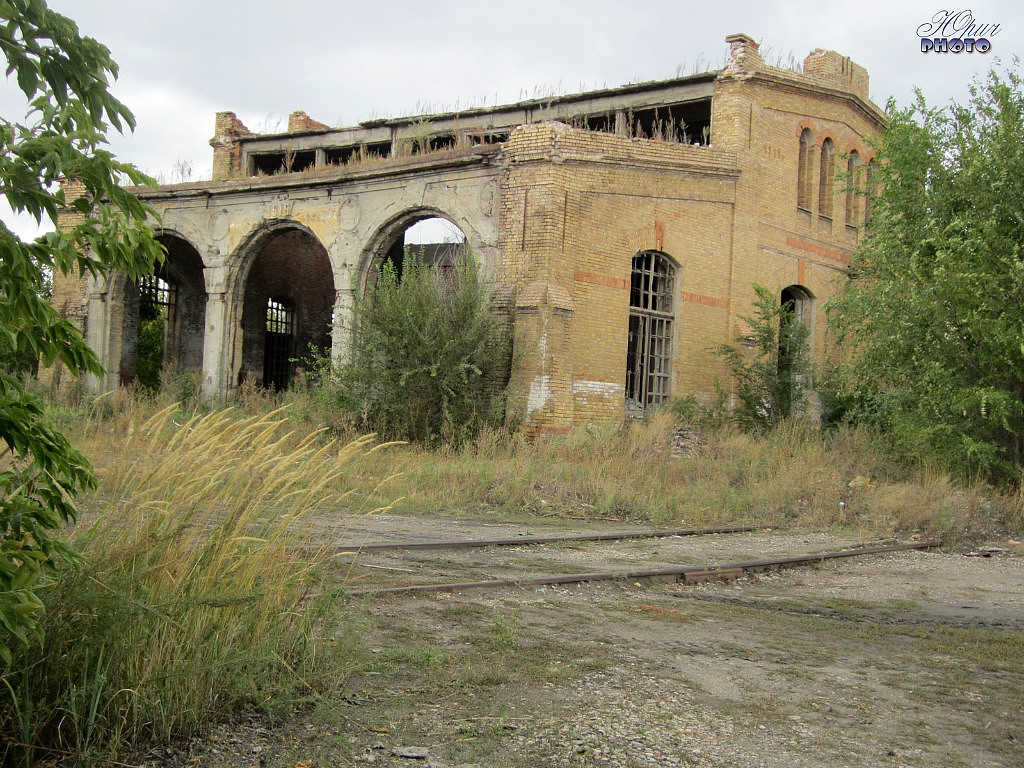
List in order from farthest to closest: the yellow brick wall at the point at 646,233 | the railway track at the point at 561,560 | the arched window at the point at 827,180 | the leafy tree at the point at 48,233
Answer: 1. the arched window at the point at 827,180
2. the yellow brick wall at the point at 646,233
3. the railway track at the point at 561,560
4. the leafy tree at the point at 48,233

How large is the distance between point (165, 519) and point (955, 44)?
1798 centimetres

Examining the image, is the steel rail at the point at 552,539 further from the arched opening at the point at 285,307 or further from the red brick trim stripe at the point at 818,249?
the arched opening at the point at 285,307

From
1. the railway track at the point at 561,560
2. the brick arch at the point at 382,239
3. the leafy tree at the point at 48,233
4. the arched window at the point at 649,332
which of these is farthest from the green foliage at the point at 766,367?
the leafy tree at the point at 48,233

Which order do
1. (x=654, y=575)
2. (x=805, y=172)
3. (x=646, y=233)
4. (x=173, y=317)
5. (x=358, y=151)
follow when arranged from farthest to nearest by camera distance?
(x=173, y=317) → (x=358, y=151) → (x=805, y=172) → (x=646, y=233) → (x=654, y=575)

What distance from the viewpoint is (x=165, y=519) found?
4.39 meters

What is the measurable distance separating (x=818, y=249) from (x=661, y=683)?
19218 millimetres

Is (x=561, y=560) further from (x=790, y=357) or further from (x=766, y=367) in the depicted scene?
(x=790, y=357)

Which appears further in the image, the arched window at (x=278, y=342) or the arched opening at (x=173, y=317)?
the arched window at (x=278, y=342)

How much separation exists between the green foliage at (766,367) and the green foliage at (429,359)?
530 cm

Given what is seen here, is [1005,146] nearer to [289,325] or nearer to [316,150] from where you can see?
[316,150]

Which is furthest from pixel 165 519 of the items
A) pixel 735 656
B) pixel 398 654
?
pixel 735 656

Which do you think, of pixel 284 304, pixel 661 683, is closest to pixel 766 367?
pixel 284 304

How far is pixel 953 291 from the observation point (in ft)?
45.5

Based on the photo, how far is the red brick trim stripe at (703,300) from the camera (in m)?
19.4
